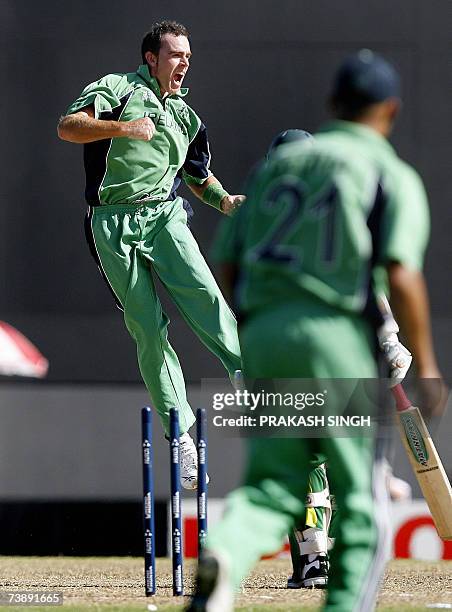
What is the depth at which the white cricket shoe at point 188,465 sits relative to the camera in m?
5.80

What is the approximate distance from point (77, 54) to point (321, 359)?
521cm

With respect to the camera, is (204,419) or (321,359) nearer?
(321,359)

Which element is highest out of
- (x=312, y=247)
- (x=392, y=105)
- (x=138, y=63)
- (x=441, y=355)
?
(x=138, y=63)

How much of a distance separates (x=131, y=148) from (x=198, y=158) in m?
0.52

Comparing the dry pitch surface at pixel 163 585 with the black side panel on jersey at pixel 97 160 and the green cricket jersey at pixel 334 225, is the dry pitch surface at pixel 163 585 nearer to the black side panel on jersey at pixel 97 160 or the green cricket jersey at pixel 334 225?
the black side panel on jersey at pixel 97 160

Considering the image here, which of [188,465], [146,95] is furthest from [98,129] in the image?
[188,465]

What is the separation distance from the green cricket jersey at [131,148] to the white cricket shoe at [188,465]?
106cm

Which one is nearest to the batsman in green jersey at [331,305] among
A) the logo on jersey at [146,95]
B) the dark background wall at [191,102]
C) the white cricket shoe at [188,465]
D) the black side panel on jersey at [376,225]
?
the black side panel on jersey at [376,225]

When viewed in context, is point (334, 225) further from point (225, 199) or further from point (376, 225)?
point (225, 199)

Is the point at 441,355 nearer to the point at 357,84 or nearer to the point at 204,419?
the point at 204,419

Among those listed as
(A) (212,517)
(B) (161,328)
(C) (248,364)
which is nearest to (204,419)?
(B) (161,328)

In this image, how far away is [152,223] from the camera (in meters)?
5.88

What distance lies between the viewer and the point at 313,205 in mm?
3416

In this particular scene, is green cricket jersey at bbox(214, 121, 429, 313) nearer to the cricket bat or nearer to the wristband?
the cricket bat
